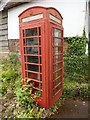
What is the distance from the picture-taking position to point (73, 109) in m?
4.28

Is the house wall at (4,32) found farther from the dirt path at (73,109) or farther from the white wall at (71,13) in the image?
the dirt path at (73,109)

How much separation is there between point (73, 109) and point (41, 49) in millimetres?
1826

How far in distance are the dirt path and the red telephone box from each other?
14.9 inches

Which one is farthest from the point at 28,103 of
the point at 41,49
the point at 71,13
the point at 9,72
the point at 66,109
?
the point at 71,13

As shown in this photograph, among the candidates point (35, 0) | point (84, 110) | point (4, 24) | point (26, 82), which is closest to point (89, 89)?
point (84, 110)

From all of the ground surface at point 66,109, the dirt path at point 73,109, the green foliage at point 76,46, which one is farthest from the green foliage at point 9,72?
the green foliage at point 76,46

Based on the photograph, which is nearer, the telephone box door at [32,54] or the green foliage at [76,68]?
the telephone box door at [32,54]

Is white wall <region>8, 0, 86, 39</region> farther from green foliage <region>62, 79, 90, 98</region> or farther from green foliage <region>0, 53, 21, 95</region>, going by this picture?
green foliage <region>0, 53, 21, 95</region>

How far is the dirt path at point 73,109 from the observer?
3.92 m

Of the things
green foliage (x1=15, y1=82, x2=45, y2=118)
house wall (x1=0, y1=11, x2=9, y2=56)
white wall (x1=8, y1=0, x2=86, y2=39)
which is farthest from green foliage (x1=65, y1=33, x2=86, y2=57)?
house wall (x1=0, y1=11, x2=9, y2=56)

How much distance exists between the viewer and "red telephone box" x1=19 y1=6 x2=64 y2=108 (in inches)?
142

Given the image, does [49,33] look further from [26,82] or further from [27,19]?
[26,82]

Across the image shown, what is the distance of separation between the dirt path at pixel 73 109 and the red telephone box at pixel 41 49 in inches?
14.9

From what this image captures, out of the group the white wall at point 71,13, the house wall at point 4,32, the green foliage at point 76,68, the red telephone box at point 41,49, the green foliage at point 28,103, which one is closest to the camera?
the red telephone box at point 41,49
